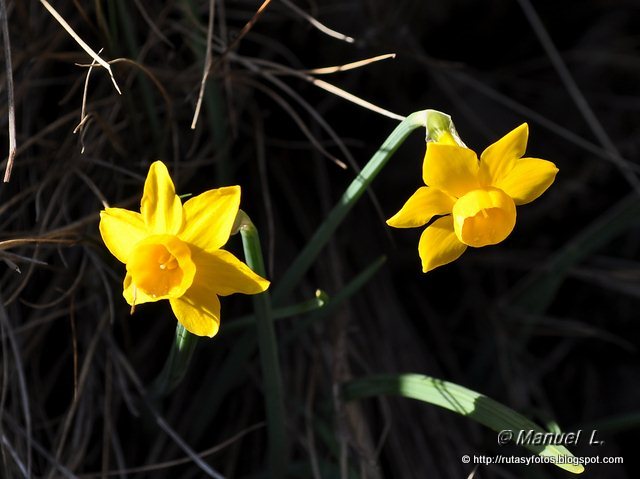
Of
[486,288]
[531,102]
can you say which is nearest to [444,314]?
[486,288]

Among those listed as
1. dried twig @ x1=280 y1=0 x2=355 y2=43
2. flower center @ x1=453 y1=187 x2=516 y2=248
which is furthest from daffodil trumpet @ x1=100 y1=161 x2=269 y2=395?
dried twig @ x1=280 y1=0 x2=355 y2=43

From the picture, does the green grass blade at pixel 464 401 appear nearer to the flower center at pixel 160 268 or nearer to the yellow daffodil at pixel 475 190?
the yellow daffodil at pixel 475 190

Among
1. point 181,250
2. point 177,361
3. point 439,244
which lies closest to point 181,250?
point 181,250

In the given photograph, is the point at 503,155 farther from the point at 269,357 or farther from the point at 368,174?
the point at 269,357

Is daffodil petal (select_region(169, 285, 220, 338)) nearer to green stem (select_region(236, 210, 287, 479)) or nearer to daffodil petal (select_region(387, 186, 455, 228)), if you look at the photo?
green stem (select_region(236, 210, 287, 479))

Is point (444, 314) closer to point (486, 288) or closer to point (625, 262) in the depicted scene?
point (486, 288)

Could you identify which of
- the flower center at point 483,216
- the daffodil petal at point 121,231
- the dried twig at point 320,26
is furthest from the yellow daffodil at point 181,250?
the dried twig at point 320,26
